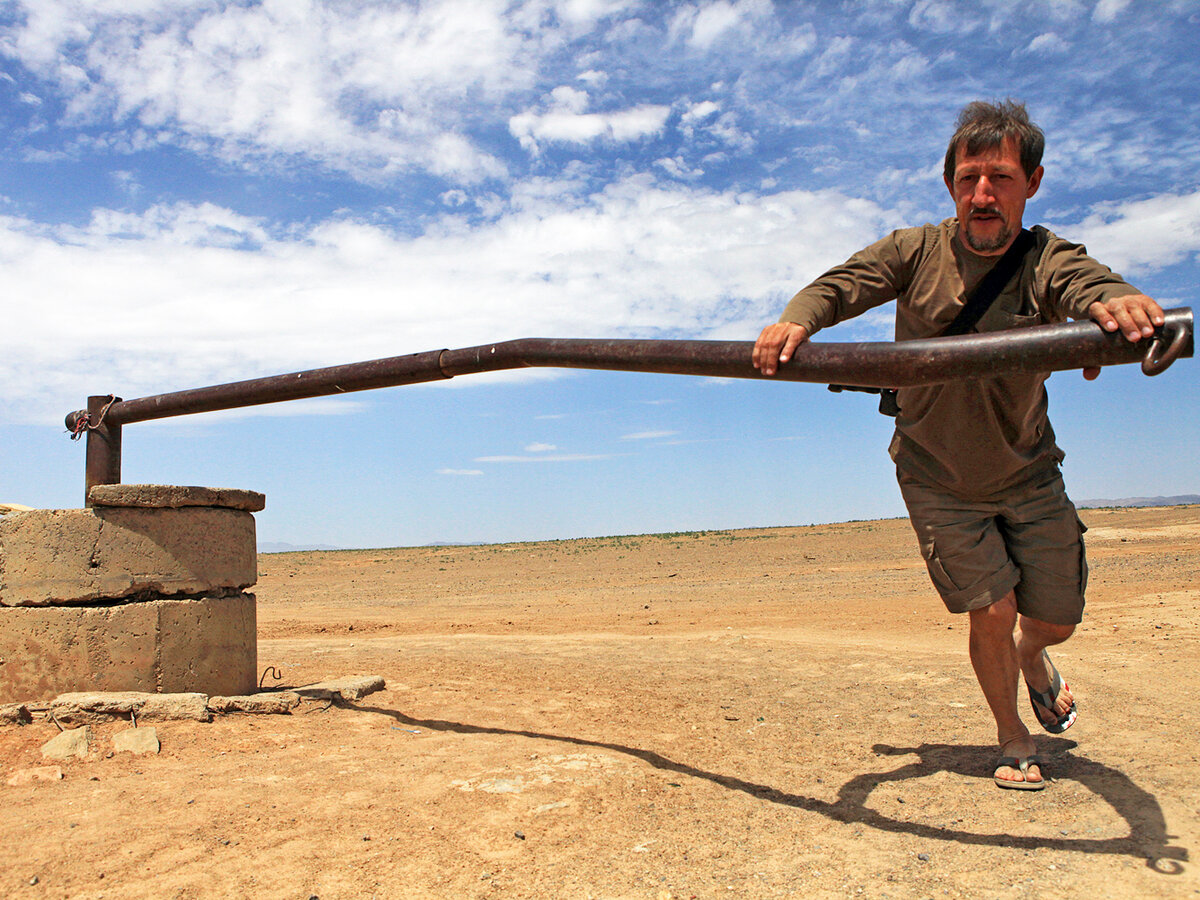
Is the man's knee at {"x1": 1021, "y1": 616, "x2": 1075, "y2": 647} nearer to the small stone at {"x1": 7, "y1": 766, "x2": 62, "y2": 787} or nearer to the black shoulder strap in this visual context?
the black shoulder strap

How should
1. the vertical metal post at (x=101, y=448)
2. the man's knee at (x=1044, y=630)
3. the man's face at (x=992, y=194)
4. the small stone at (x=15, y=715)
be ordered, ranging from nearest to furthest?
the man's face at (x=992, y=194)
the man's knee at (x=1044, y=630)
the small stone at (x=15, y=715)
the vertical metal post at (x=101, y=448)

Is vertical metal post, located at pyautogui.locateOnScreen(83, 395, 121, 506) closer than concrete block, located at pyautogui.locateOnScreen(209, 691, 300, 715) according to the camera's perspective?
No

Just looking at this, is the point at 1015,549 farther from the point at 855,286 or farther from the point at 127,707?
the point at 127,707

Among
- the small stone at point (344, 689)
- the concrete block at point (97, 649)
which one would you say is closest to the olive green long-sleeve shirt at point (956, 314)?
the small stone at point (344, 689)

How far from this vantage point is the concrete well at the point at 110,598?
14.8 ft

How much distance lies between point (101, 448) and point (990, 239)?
4.81 m

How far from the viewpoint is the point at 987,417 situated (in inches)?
121

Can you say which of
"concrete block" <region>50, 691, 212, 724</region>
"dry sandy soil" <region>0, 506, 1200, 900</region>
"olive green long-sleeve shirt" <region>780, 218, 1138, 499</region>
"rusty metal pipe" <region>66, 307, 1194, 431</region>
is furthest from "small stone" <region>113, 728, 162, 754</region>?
"olive green long-sleeve shirt" <region>780, 218, 1138, 499</region>

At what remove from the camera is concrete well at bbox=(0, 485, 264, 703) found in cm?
450

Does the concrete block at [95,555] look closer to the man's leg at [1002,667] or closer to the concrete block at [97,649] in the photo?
the concrete block at [97,649]

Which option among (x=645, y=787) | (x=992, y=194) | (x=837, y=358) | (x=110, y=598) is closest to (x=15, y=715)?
(x=110, y=598)

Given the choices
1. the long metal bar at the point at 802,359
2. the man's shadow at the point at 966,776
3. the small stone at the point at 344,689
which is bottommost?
the small stone at the point at 344,689

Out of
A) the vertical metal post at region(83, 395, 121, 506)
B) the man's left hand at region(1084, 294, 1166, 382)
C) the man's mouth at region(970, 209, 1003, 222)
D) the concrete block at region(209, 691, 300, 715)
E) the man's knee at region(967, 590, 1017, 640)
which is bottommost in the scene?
the concrete block at region(209, 691, 300, 715)

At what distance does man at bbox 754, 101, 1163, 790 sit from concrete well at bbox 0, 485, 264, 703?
356 centimetres
